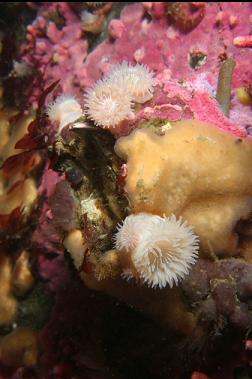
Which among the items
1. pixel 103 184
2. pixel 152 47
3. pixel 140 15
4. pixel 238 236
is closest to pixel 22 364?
pixel 103 184

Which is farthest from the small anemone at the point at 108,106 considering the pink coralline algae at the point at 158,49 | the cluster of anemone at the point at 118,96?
the pink coralline algae at the point at 158,49

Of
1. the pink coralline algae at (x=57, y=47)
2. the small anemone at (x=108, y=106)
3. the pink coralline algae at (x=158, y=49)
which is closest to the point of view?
the small anemone at (x=108, y=106)

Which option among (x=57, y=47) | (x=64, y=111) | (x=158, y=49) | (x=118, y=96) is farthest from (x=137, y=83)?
(x=57, y=47)

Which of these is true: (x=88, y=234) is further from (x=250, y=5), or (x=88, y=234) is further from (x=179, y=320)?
(x=250, y=5)

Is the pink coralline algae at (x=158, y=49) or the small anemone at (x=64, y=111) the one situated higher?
the pink coralline algae at (x=158, y=49)

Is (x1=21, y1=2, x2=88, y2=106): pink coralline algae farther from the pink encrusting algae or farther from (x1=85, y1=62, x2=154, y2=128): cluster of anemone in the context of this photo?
(x1=85, y1=62, x2=154, y2=128): cluster of anemone

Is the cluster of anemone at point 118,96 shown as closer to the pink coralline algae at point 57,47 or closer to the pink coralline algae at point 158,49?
the pink coralline algae at point 158,49
